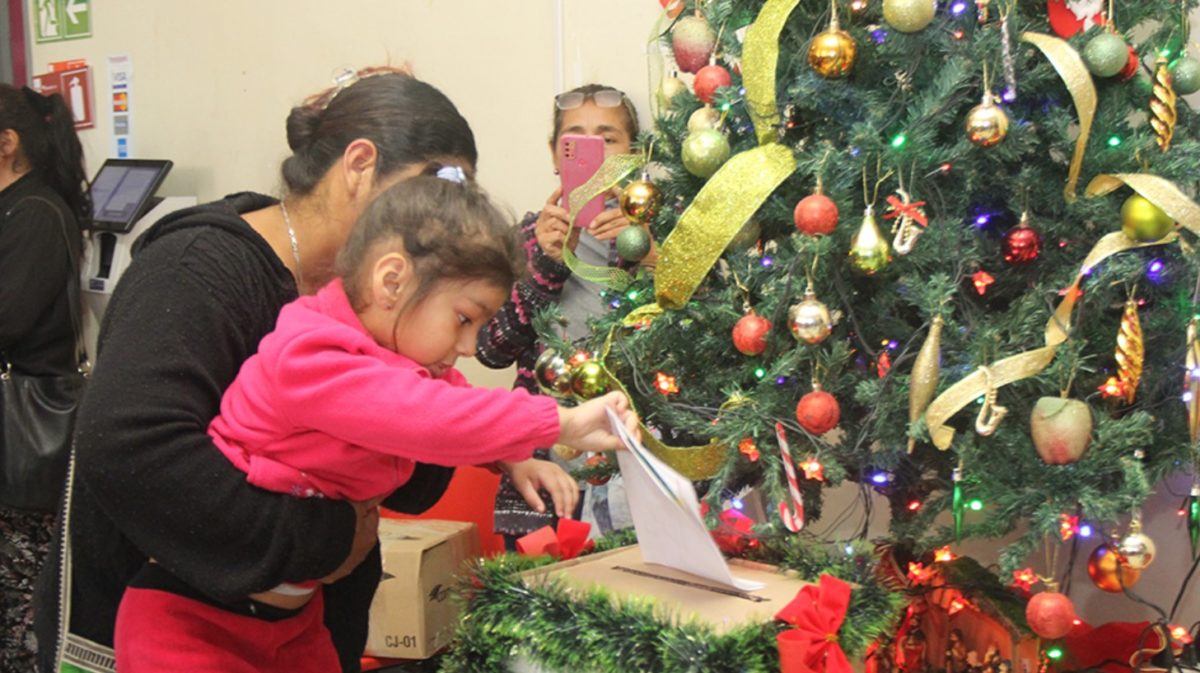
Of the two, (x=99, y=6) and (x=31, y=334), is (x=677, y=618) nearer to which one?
(x=31, y=334)

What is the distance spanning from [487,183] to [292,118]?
162cm

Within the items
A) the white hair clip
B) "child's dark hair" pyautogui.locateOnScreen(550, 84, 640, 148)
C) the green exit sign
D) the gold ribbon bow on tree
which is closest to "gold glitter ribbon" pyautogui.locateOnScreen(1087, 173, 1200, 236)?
the gold ribbon bow on tree

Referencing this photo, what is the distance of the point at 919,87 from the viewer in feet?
4.83

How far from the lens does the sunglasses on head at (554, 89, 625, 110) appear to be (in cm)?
251

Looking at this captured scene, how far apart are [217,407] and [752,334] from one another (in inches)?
25.3

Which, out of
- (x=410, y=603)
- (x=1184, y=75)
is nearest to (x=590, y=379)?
(x=1184, y=75)

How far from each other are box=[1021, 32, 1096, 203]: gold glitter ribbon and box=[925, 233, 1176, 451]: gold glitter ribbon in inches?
4.8

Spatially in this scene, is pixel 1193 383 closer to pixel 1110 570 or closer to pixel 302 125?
pixel 1110 570

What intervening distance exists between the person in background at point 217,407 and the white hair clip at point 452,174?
0.03m

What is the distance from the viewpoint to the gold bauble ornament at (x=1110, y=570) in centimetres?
147

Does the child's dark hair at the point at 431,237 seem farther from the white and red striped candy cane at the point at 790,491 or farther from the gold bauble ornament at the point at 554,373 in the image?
the white and red striped candy cane at the point at 790,491

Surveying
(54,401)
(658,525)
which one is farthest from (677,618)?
(54,401)

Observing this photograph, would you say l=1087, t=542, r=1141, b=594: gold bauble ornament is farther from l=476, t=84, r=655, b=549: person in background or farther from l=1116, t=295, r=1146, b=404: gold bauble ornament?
l=476, t=84, r=655, b=549: person in background

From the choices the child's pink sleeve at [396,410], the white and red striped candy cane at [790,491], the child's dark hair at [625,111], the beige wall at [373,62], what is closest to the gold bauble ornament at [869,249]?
the white and red striped candy cane at [790,491]
